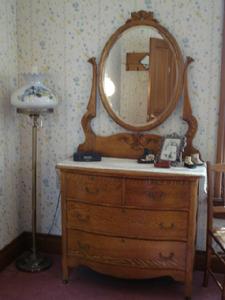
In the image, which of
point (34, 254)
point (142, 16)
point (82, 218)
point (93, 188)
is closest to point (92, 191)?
point (93, 188)

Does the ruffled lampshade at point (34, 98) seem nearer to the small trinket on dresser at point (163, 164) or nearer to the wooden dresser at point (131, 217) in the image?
the wooden dresser at point (131, 217)

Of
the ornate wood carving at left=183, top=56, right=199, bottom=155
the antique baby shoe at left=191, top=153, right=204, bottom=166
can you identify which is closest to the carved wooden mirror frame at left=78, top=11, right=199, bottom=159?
the ornate wood carving at left=183, top=56, right=199, bottom=155

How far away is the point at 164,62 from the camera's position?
248cm

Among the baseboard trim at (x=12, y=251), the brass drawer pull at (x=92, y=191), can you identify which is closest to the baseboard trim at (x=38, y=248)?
the baseboard trim at (x=12, y=251)

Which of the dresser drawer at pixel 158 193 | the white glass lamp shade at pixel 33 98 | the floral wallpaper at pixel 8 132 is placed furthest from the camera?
the floral wallpaper at pixel 8 132

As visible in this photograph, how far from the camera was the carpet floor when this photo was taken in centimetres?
233

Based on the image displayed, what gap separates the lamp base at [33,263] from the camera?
2.65 meters

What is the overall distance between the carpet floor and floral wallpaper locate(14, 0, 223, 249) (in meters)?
0.39

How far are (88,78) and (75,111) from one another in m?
0.27

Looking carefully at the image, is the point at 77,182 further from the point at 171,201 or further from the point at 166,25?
the point at 166,25

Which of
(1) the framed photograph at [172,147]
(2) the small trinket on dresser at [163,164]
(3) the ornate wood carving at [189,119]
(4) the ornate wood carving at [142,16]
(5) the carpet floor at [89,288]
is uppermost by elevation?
(4) the ornate wood carving at [142,16]

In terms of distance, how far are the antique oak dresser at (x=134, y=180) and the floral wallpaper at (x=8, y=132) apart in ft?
1.82

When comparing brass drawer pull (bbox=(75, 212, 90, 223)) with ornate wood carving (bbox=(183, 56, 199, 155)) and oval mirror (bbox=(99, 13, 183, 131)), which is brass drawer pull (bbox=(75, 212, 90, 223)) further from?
ornate wood carving (bbox=(183, 56, 199, 155))

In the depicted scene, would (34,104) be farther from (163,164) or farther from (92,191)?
(163,164)
